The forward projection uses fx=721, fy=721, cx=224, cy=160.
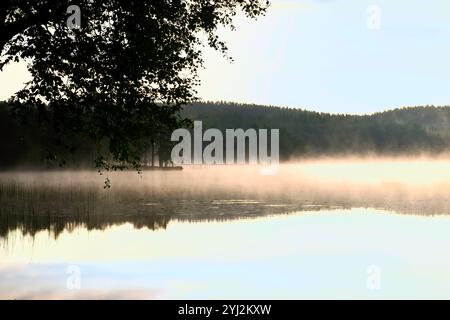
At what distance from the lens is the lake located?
52.8 feet

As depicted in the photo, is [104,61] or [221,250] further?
[221,250]

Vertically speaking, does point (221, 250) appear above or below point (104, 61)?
below

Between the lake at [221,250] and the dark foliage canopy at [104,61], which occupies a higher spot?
the dark foliage canopy at [104,61]

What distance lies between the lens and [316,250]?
23.0 meters

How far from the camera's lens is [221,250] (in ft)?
74.2

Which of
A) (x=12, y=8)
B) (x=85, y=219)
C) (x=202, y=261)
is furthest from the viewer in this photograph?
(x=85, y=219)

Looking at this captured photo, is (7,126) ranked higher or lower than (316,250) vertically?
higher

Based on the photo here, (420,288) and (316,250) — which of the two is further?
(316,250)

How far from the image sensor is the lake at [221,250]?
1609 cm

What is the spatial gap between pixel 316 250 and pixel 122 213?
43.4 feet

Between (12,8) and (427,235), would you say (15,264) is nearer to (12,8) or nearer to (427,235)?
(12,8)

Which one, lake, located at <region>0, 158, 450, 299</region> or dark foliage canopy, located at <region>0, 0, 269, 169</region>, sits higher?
dark foliage canopy, located at <region>0, 0, 269, 169</region>
